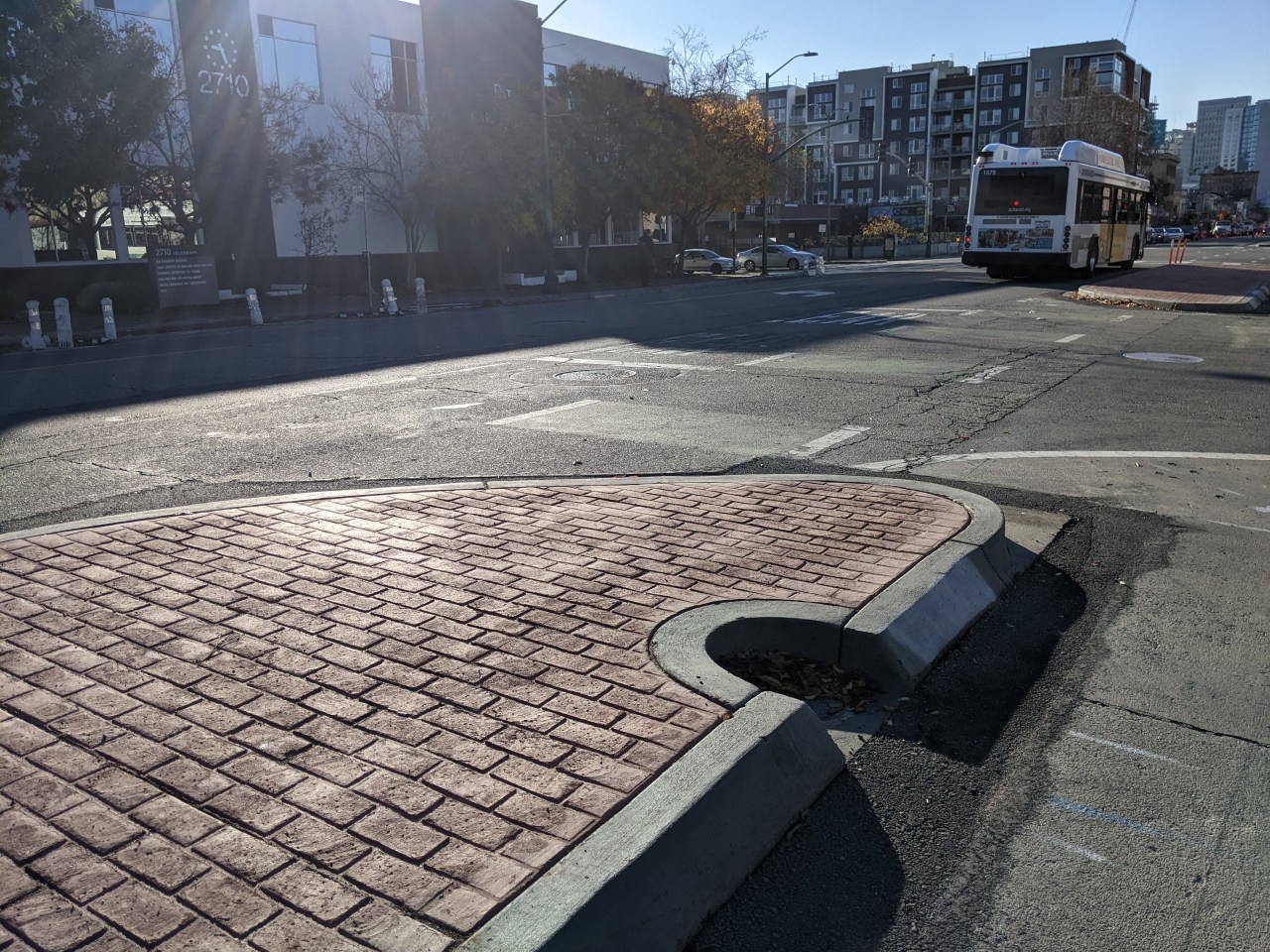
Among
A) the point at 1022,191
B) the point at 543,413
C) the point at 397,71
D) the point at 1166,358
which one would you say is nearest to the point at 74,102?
the point at 397,71

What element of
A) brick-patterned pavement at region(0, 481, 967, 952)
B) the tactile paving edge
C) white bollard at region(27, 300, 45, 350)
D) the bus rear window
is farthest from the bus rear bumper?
the tactile paving edge

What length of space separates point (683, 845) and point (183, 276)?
26874 millimetres

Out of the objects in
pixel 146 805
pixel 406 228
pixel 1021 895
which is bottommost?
pixel 1021 895

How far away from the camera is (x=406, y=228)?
3556 cm

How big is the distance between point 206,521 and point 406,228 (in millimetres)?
31013

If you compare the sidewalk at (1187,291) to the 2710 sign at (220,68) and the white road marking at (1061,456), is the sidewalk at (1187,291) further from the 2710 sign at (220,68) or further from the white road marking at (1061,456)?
the 2710 sign at (220,68)

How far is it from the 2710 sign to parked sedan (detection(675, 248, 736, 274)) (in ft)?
76.4

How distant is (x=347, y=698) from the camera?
3816 mm

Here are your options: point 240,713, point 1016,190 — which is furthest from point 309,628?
point 1016,190

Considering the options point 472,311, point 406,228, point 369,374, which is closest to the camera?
point 369,374

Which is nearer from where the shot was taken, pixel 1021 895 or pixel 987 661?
pixel 1021 895

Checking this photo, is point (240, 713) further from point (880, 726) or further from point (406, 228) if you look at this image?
point (406, 228)

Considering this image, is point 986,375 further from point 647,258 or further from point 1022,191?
point 647,258

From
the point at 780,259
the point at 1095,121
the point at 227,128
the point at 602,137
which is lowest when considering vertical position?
the point at 780,259
